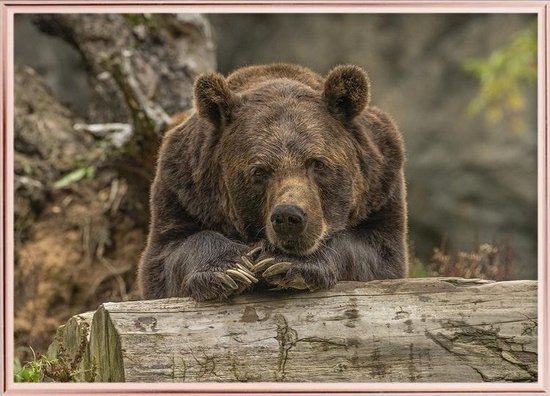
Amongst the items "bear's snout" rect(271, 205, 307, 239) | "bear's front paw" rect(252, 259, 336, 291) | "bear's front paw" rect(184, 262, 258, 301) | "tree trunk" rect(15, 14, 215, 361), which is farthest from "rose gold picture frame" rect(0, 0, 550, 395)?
"tree trunk" rect(15, 14, 215, 361)

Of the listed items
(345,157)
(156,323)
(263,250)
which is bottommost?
(156,323)

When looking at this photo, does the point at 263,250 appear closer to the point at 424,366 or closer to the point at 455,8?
the point at 424,366

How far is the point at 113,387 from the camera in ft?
18.6

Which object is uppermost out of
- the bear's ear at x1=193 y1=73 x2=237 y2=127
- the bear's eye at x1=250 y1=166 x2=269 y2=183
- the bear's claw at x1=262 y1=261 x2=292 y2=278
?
the bear's ear at x1=193 y1=73 x2=237 y2=127

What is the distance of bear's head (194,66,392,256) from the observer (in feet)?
19.1

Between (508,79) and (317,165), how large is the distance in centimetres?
Result: 402

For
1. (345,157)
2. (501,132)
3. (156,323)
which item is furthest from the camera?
(501,132)

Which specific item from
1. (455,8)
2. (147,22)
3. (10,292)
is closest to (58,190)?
(147,22)

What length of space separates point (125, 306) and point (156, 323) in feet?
0.72

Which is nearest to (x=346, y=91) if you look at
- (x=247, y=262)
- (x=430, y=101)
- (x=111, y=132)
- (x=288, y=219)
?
(x=288, y=219)

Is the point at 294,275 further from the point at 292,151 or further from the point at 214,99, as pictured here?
the point at 214,99

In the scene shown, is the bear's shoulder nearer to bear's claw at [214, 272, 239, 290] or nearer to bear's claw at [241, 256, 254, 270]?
bear's claw at [241, 256, 254, 270]

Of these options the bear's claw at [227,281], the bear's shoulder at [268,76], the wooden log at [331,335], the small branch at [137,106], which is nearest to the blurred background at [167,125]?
the small branch at [137,106]

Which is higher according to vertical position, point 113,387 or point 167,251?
point 167,251
